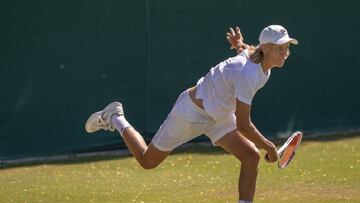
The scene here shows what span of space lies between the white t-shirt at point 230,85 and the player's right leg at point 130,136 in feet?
2.09

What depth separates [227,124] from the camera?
7.81m

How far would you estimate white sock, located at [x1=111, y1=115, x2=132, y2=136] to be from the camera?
8.51m

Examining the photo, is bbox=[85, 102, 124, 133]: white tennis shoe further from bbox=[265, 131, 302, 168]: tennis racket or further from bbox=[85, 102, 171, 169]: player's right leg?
bbox=[265, 131, 302, 168]: tennis racket

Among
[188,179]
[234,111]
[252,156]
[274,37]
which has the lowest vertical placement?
[188,179]

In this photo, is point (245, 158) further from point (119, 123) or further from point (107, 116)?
point (107, 116)

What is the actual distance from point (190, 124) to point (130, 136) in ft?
2.57

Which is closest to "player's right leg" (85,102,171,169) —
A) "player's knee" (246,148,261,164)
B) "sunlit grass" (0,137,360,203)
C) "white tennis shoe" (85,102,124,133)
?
"white tennis shoe" (85,102,124,133)

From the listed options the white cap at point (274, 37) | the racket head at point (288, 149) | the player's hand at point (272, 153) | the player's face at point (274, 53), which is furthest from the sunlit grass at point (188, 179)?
the white cap at point (274, 37)

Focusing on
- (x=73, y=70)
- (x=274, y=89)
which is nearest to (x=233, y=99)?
(x=73, y=70)

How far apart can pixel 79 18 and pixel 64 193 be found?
3.23 metres

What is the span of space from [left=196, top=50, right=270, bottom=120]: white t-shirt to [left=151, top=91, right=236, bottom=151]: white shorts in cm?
11

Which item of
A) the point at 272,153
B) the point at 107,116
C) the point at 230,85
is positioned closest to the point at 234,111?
the point at 230,85

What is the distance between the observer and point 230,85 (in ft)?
24.7

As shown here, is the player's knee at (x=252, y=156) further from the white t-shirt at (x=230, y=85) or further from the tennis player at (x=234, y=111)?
the white t-shirt at (x=230, y=85)
